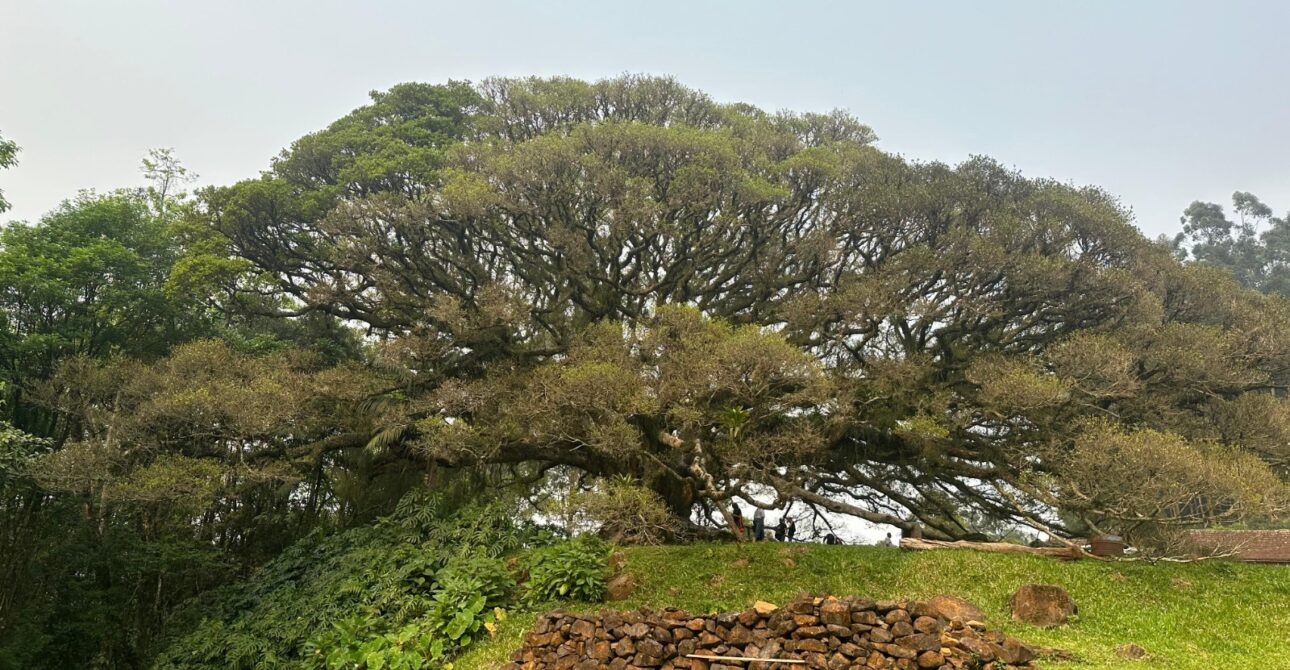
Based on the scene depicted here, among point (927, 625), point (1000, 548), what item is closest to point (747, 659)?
point (927, 625)

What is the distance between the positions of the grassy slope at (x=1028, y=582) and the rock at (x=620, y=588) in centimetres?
23

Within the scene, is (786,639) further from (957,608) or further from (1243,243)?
(1243,243)

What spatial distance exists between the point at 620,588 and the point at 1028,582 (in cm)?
655

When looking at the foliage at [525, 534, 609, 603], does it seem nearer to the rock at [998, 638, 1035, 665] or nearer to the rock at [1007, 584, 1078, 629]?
the rock at [998, 638, 1035, 665]

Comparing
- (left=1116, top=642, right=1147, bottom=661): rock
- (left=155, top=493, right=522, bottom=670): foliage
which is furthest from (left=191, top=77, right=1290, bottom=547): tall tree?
(left=1116, top=642, right=1147, bottom=661): rock

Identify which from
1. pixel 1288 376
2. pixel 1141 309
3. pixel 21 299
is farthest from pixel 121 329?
pixel 1288 376

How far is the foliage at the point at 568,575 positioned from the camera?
454 inches

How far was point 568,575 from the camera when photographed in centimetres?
1164

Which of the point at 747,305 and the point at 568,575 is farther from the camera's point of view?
the point at 747,305

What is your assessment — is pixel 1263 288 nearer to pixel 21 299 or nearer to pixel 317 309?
pixel 317 309

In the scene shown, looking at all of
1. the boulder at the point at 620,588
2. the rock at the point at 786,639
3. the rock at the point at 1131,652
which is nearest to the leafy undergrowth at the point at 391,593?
the boulder at the point at 620,588

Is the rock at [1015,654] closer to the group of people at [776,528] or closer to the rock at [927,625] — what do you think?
the rock at [927,625]

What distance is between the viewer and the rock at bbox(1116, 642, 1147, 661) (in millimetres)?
8727

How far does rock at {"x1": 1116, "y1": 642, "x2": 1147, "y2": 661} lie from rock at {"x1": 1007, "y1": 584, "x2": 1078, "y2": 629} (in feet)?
5.51
